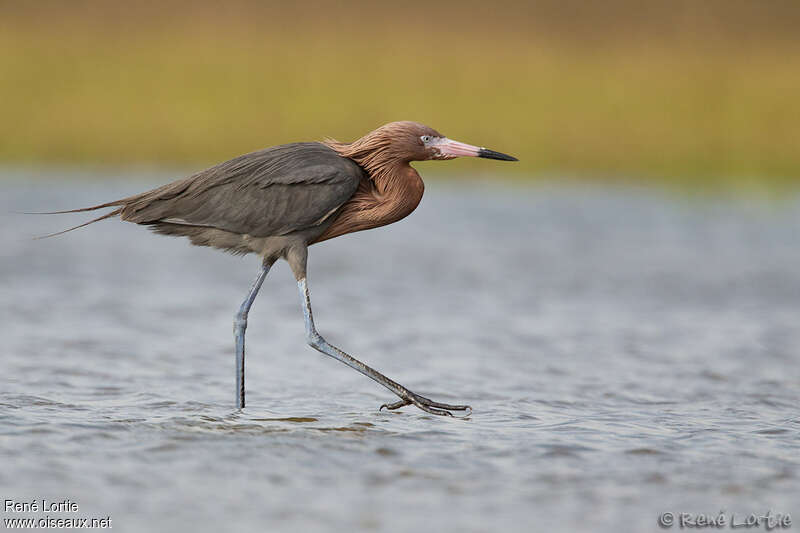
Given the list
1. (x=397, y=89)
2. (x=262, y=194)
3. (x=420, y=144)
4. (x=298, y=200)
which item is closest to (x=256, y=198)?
(x=262, y=194)

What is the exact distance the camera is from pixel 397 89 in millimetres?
18859

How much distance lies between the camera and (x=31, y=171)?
1653cm

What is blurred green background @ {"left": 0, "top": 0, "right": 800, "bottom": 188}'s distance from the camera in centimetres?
1755

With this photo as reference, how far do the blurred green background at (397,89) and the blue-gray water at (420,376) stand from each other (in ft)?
10.1

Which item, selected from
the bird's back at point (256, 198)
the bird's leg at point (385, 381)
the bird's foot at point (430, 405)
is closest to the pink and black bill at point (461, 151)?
the bird's back at point (256, 198)

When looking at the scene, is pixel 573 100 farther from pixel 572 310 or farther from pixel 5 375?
pixel 5 375

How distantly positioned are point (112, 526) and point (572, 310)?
623cm

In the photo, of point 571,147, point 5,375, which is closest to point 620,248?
point 571,147

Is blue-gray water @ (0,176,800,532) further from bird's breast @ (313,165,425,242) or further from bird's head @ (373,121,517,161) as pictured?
bird's head @ (373,121,517,161)

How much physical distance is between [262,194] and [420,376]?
1837 mm

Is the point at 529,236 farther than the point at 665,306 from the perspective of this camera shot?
Yes

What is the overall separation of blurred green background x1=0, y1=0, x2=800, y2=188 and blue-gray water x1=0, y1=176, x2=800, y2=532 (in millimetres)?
3088

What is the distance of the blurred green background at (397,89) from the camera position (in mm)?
17547

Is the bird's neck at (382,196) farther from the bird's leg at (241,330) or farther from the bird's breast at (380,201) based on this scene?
the bird's leg at (241,330)
